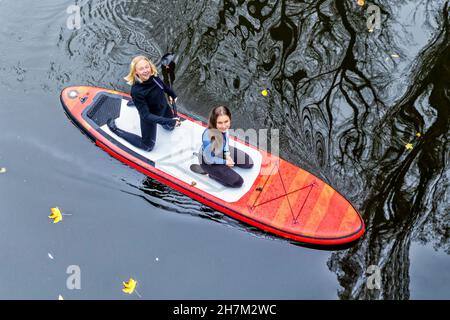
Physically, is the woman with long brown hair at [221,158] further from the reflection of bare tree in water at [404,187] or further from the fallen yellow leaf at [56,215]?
the fallen yellow leaf at [56,215]

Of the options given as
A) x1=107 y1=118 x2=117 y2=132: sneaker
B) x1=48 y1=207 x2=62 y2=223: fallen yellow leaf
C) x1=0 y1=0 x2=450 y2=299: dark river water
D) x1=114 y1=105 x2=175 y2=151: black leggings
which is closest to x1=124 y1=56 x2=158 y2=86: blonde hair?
x1=114 y1=105 x2=175 y2=151: black leggings

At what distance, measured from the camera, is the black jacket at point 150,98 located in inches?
228

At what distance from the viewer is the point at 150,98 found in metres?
6.05

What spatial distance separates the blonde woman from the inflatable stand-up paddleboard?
11 centimetres

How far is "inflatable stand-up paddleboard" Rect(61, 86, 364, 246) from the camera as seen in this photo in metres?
5.85

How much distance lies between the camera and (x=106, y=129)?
6.84 meters

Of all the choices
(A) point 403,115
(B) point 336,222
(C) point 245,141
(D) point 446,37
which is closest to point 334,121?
(A) point 403,115

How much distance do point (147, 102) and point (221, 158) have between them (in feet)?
3.98

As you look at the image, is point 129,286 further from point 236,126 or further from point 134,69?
point 236,126

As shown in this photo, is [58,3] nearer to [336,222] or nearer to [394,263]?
[336,222]

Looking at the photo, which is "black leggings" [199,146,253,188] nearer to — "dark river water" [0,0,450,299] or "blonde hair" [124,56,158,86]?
"dark river water" [0,0,450,299]

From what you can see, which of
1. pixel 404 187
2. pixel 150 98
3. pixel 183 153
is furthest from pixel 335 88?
pixel 150 98

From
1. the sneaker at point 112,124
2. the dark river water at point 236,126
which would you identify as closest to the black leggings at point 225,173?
the dark river water at point 236,126
